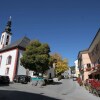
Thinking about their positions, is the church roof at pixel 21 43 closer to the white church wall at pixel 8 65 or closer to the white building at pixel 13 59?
the white building at pixel 13 59

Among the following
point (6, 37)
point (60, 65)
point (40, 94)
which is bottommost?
point (40, 94)

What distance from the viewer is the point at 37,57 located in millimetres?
33750

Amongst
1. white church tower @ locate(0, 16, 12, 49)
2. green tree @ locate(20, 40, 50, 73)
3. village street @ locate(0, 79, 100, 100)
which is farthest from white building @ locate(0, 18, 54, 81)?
village street @ locate(0, 79, 100, 100)

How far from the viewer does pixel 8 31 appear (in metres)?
67.7

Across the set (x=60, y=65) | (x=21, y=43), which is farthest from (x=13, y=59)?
(x=60, y=65)

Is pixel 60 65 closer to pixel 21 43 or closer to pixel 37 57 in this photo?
pixel 21 43

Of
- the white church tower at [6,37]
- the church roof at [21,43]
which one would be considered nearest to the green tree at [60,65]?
the white church tower at [6,37]

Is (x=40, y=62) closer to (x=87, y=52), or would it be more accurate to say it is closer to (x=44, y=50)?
(x=44, y=50)

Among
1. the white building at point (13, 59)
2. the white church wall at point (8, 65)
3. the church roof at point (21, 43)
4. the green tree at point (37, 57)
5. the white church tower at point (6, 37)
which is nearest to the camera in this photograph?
the green tree at point (37, 57)

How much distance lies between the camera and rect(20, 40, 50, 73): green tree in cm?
3378

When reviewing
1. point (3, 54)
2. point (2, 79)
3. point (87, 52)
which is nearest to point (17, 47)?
point (3, 54)

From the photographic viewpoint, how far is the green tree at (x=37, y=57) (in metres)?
33.8

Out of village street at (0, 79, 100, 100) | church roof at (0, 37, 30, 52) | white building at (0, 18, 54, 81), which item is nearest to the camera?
village street at (0, 79, 100, 100)

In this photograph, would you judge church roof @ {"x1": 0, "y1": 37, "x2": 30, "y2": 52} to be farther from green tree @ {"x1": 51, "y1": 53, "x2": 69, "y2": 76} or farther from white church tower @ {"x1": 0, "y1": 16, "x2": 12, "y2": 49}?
green tree @ {"x1": 51, "y1": 53, "x2": 69, "y2": 76}
